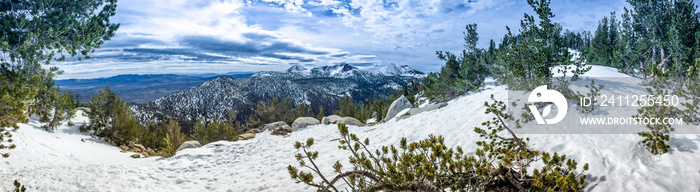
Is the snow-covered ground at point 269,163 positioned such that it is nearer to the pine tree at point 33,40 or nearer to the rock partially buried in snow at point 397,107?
the pine tree at point 33,40

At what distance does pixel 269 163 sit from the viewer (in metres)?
9.11

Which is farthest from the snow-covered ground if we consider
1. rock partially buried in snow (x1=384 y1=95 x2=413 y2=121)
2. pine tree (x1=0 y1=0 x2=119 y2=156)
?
rock partially buried in snow (x1=384 y1=95 x2=413 y2=121)

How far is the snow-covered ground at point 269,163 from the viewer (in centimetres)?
362

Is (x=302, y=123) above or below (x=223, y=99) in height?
above

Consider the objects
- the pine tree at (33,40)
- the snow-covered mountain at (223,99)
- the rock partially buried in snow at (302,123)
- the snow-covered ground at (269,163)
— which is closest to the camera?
the snow-covered ground at (269,163)

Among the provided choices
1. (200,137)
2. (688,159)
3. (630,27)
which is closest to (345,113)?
(200,137)

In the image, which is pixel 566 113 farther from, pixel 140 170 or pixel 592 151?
pixel 140 170

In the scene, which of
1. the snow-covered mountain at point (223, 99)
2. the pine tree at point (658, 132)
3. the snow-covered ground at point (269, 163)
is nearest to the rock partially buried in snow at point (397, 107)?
the snow-covered ground at point (269, 163)

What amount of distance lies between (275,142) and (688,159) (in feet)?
40.9

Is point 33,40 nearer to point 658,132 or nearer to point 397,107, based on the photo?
point 658,132

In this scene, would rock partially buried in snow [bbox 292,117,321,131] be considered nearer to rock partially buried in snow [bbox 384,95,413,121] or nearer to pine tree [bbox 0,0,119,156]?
rock partially buried in snow [bbox 384,95,413,121]

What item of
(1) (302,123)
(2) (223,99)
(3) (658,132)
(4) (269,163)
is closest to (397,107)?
(1) (302,123)

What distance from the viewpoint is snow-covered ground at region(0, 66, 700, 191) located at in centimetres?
362

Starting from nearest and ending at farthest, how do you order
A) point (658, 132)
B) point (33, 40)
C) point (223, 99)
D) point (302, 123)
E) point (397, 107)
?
1. point (658, 132)
2. point (33, 40)
3. point (302, 123)
4. point (397, 107)
5. point (223, 99)
